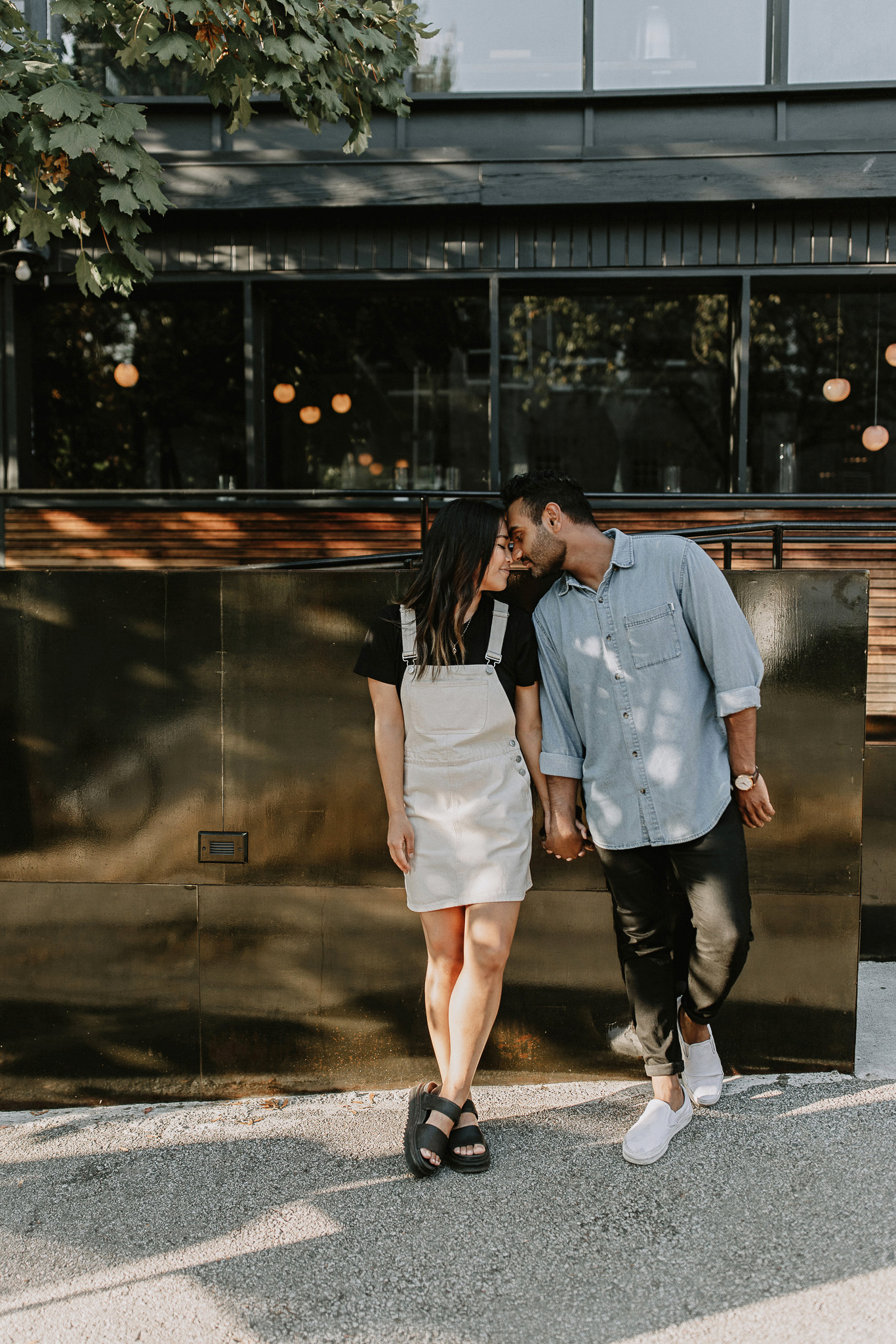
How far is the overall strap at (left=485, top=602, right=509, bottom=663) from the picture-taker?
3.24 m

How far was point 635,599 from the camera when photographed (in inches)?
126

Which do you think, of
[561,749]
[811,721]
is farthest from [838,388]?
[561,749]

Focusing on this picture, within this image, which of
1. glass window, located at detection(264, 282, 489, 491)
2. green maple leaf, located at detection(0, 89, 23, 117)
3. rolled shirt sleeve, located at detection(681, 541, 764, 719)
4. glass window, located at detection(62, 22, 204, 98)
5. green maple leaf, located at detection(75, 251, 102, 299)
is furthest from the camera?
glass window, located at detection(264, 282, 489, 491)

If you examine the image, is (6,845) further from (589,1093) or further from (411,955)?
(589,1093)

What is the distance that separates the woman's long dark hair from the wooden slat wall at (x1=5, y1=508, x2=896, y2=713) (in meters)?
4.38

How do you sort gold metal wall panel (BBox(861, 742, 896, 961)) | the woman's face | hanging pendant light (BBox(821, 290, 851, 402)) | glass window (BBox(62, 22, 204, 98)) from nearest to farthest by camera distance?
the woman's face
gold metal wall panel (BBox(861, 742, 896, 961))
glass window (BBox(62, 22, 204, 98))
hanging pendant light (BBox(821, 290, 851, 402))

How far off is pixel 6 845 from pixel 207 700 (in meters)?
1.17

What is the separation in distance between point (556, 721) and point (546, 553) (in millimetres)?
603

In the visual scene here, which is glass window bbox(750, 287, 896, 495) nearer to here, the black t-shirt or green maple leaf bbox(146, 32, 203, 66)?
green maple leaf bbox(146, 32, 203, 66)

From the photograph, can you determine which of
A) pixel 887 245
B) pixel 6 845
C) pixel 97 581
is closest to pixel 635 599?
pixel 97 581

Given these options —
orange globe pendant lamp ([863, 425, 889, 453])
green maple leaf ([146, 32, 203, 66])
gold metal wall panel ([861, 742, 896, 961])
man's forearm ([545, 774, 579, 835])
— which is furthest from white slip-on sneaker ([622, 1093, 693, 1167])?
orange globe pendant lamp ([863, 425, 889, 453])

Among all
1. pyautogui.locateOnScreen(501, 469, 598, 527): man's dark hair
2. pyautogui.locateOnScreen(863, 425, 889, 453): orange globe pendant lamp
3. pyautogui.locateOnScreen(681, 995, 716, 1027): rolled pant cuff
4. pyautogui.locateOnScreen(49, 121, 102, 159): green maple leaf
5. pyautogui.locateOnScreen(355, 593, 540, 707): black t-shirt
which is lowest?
pyautogui.locateOnScreen(681, 995, 716, 1027): rolled pant cuff

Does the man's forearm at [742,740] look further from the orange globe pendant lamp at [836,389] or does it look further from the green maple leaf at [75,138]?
the orange globe pendant lamp at [836,389]

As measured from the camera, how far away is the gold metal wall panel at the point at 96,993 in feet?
13.7
